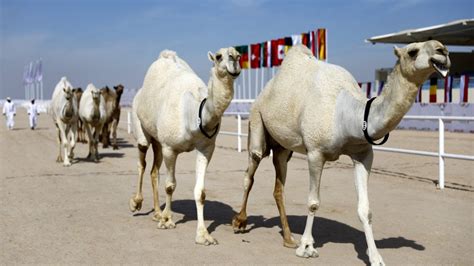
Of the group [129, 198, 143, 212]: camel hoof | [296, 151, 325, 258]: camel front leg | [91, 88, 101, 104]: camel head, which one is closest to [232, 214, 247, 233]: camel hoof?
[296, 151, 325, 258]: camel front leg

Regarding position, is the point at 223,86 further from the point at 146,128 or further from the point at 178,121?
the point at 146,128

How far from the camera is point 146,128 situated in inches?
280

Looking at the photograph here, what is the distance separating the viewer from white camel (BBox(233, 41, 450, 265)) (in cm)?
421

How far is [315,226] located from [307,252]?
140 cm

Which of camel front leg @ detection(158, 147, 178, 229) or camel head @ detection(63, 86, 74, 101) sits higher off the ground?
camel head @ detection(63, 86, 74, 101)

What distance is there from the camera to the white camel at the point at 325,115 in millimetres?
4211

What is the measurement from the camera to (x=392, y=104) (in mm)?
4297

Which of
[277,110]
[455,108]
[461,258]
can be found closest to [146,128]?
[277,110]

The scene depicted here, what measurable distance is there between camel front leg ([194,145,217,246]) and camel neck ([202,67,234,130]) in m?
0.50

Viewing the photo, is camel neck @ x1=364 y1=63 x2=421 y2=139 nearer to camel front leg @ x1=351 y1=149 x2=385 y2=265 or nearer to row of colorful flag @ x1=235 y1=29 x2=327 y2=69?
camel front leg @ x1=351 y1=149 x2=385 y2=265

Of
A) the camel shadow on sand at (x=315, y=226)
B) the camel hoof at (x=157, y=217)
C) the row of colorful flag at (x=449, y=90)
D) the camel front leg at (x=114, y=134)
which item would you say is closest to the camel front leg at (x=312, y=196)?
the camel shadow on sand at (x=315, y=226)

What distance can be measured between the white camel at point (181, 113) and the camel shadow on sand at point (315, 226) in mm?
675

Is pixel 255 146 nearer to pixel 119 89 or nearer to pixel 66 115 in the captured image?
pixel 66 115

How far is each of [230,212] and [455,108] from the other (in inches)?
690
